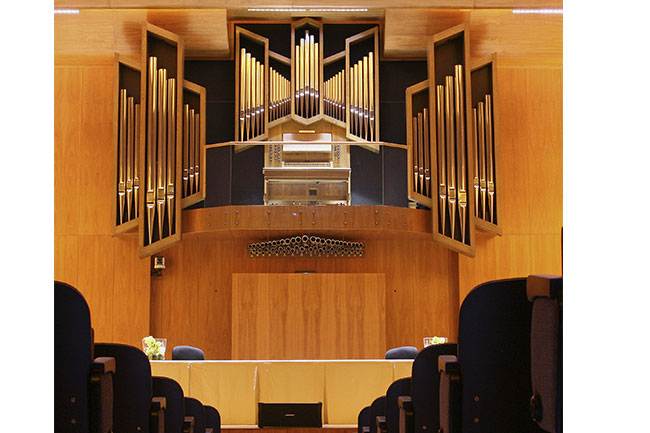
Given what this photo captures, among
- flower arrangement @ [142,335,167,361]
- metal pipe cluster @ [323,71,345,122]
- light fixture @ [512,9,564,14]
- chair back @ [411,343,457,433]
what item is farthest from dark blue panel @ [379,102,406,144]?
chair back @ [411,343,457,433]

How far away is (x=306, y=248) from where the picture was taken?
33.2ft

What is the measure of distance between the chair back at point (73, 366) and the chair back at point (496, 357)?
4.69ft

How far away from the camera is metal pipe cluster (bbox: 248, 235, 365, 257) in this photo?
1005cm

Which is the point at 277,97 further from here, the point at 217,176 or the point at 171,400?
the point at 171,400

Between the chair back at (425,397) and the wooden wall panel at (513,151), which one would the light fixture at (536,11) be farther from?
the chair back at (425,397)

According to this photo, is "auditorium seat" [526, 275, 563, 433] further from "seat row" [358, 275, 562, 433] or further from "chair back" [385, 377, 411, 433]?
"chair back" [385, 377, 411, 433]

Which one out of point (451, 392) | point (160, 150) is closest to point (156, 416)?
point (451, 392)

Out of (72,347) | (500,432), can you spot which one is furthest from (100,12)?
(500,432)

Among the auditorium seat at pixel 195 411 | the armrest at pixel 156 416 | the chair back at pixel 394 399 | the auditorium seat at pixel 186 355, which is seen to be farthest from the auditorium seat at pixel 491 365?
the auditorium seat at pixel 186 355

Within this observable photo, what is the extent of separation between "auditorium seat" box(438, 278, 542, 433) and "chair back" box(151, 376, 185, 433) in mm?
1873

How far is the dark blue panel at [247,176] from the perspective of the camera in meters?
9.07

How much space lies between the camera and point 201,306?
10445 mm
